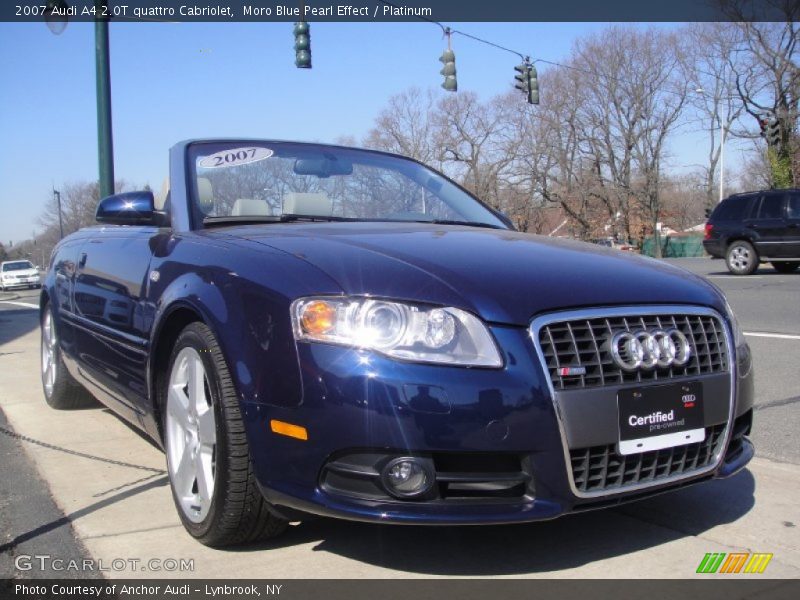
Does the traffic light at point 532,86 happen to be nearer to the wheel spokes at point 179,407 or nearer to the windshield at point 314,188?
the windshield at point 314,188

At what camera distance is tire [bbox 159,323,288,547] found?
269 cm

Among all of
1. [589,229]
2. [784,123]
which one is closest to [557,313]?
[784,123]

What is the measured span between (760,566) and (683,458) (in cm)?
45

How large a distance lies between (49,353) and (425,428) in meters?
4.30

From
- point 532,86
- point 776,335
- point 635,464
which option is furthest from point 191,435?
point 532,86

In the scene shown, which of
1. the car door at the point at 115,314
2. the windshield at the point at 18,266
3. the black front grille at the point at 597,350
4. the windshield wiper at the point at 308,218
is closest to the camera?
the black front grille at the point at 597,350

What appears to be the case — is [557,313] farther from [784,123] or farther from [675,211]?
[675,211]

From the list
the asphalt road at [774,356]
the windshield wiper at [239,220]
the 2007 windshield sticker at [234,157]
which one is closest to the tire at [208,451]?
the windshield wiper at [239,220]

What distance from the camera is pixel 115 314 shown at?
3900mm

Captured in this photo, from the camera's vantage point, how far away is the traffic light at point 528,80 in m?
20.0

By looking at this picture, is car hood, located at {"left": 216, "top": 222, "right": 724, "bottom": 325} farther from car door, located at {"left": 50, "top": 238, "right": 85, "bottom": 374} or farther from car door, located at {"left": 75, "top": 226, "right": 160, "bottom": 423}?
car door, located at {"left": 50, "top": 238, "right": 85, "bottom": 374}

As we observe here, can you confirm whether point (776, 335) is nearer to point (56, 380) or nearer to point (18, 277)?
point (56, 380)

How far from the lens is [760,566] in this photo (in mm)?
2748

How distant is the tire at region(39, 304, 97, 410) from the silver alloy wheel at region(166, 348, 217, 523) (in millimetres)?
2426
